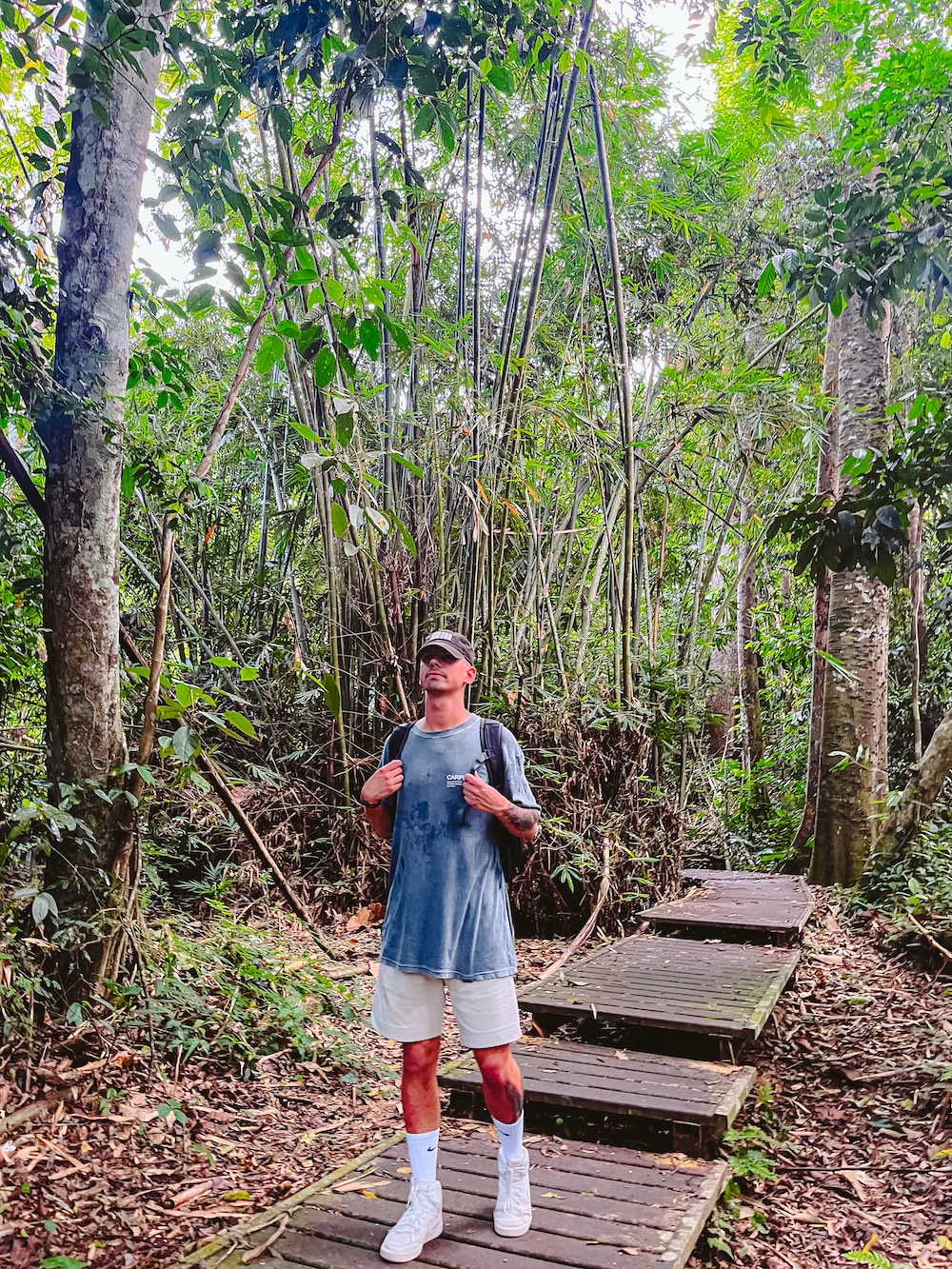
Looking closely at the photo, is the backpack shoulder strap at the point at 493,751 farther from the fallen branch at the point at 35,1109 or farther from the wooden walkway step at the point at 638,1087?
the fallen branch at the point at 35,1109

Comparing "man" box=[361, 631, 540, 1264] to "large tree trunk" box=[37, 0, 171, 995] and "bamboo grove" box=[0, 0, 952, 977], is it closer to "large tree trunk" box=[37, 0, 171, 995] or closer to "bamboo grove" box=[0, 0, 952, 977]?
"bamboo grove" box=[0, 0, 952, 977]

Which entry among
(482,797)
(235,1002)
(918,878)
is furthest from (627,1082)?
(918,878)

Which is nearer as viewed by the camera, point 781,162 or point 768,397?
point 768,397

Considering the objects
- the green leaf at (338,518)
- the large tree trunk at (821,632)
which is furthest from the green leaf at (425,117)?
the large tree trunk at (821,632)

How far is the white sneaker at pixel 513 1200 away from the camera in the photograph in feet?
7.34

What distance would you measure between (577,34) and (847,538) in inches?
124

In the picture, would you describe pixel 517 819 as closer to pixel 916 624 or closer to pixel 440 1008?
pixel 440 1008

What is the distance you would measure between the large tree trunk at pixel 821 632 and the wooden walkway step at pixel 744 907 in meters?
0.88

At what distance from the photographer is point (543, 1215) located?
2352 mm

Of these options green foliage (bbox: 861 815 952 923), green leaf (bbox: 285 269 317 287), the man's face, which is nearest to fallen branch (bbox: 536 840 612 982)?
green foliage (bbox: 861 815 952 923)

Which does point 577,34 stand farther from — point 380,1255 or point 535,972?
point 380,1255

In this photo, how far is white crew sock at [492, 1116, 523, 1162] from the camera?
2.29 m

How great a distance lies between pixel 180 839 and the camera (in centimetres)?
532

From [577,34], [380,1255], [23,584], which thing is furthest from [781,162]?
[380,1255]
